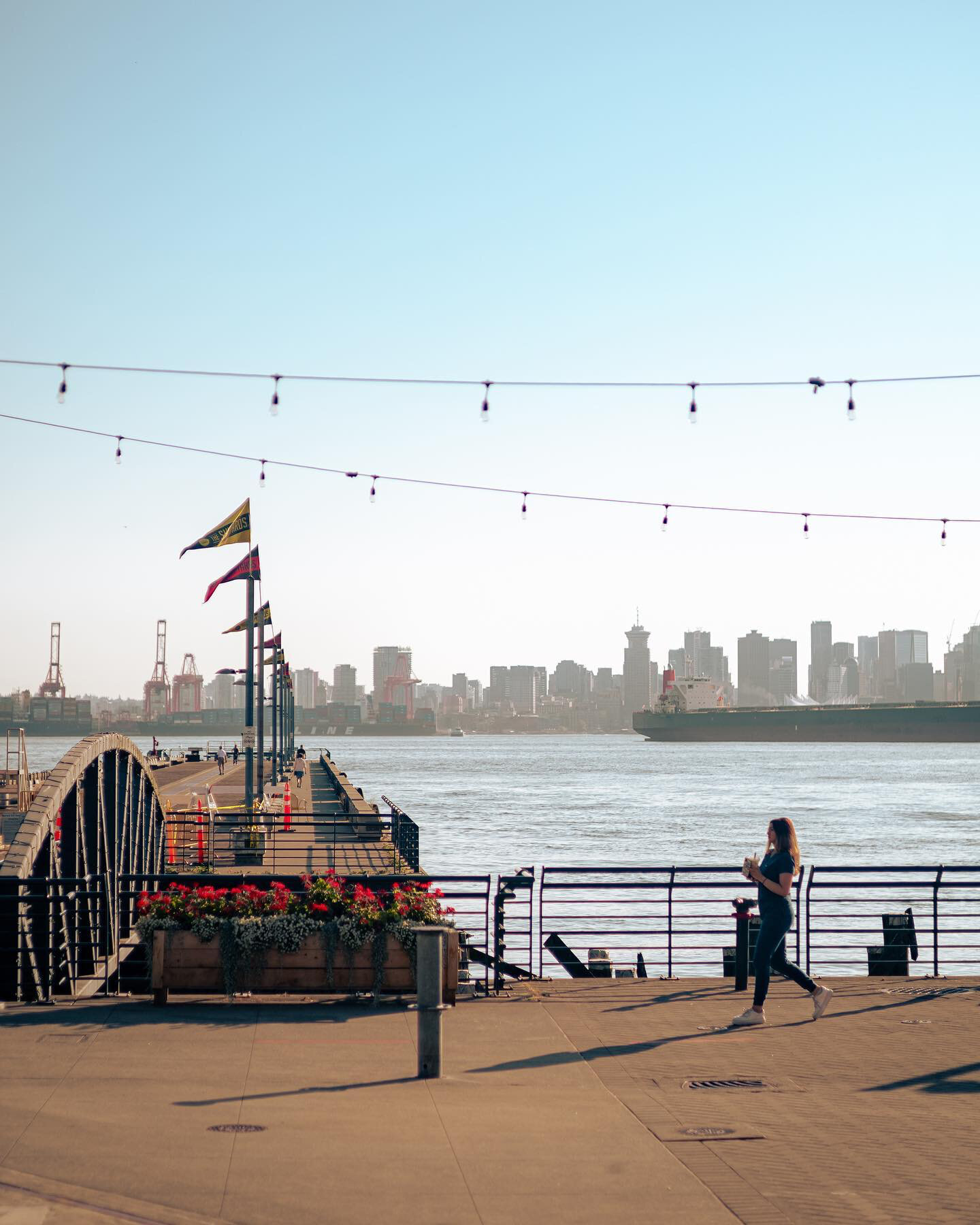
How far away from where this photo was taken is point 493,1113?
8.67 metres

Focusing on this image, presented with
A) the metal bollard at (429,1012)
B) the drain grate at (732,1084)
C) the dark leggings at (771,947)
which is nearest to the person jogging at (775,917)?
the dark leggings at (771,947)

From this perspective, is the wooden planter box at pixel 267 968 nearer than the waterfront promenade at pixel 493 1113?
No

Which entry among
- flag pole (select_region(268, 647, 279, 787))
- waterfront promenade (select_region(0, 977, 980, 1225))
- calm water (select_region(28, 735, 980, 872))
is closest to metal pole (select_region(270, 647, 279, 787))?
flag pole (select_region(268, 647, 279, 787))

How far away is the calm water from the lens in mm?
58469

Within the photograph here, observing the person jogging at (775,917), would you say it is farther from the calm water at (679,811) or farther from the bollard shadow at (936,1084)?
the calm water at (679,811)

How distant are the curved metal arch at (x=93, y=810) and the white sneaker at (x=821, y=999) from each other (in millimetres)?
7824

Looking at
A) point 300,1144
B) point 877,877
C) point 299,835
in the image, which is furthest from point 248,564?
point 300,1144

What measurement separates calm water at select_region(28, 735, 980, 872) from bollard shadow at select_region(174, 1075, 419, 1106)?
39.7m

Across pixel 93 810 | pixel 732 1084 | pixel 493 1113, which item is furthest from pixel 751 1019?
pixel 93 810

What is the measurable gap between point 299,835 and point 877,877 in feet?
77.0

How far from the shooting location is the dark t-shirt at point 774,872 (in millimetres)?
11758

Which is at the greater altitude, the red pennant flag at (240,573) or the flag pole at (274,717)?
the red pennant flag at (240,573)

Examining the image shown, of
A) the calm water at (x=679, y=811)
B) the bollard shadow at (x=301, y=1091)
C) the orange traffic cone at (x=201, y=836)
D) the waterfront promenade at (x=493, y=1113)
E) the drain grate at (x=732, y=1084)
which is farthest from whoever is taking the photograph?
the calm water at (x=679, y=811)

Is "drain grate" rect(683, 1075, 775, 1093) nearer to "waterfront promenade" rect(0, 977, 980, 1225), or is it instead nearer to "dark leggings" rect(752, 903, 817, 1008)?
"waterfront promenade" rect(0, 977, 980, 1225)
